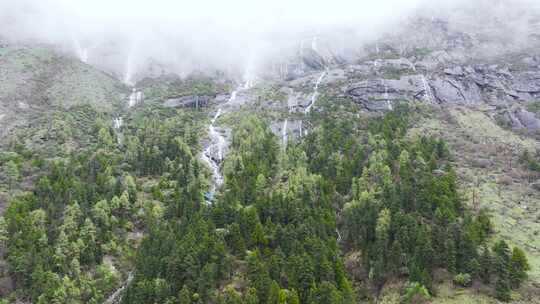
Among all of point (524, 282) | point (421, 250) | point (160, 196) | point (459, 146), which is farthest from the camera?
point (459, 146)

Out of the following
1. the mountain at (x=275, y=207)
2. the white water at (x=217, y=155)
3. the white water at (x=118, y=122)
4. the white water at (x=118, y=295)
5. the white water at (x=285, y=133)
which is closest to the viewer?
the mountain at (x=275, y=207)

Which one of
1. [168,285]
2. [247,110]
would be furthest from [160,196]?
[247,110]

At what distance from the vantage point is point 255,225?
356 feet

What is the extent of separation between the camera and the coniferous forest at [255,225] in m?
92.0

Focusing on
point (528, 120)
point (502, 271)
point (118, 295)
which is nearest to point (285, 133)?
point (528, 120)

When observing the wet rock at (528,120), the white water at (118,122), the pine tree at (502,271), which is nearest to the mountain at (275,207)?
the pine tree at (502,271)

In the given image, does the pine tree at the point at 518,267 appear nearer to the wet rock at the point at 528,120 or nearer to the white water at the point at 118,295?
the white water at the point at 118,295

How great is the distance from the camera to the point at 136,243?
117 meters

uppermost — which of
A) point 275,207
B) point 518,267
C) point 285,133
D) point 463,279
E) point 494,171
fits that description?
point 285,133

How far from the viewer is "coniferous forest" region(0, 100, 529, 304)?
92000 millimetres

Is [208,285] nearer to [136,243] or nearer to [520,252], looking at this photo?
[136,243]

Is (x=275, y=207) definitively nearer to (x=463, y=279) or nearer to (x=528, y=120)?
(x=463, y=279)

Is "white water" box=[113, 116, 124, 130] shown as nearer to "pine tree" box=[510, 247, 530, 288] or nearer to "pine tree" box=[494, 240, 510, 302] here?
"pine tree" box=[494, 240, 510, 302]

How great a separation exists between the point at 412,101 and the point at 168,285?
12803cm
